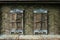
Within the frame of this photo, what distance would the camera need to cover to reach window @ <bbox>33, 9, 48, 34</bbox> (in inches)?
404

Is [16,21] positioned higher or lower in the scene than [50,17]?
lower

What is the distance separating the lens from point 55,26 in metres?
10.3

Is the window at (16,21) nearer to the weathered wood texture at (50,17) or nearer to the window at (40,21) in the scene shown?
the weathered wood texture at (50,17)

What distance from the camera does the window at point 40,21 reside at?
33.7 ft

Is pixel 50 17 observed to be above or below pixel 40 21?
above

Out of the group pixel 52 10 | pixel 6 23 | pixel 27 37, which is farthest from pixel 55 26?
pixel 6 23

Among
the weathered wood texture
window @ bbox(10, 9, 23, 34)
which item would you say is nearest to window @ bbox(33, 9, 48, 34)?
the weathered wood texture

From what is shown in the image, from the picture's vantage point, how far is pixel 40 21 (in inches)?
404

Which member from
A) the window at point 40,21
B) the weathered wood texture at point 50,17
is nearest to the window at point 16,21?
the weathered wood texture at point 50,17

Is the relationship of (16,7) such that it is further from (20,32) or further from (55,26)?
(55,26)

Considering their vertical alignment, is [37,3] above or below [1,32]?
above

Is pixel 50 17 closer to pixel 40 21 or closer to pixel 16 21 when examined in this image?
pixel 40 21

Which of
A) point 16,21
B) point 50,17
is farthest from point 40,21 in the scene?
point 16,21

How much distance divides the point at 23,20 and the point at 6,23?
0.78 meters
